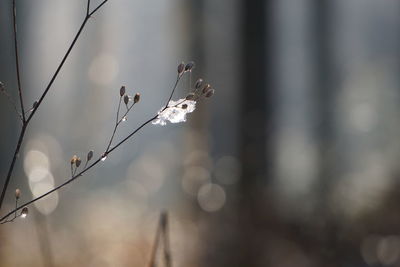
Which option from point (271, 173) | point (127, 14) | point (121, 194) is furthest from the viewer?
point (127, 14)

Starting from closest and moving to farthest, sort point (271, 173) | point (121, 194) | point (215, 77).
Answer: point (271, 173) → point (215, 77) → point (121, 194)

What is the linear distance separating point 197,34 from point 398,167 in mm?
2532

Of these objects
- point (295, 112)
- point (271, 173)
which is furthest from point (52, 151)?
point (271, 173)

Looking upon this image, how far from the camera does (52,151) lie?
8242 millimetres

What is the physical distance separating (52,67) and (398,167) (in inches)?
176

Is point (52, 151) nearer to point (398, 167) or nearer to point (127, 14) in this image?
point (127, 14)

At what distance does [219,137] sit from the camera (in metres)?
6.84

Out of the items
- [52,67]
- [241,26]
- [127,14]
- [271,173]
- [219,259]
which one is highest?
[127,14]

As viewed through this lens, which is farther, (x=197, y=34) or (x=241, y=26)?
(x=197, y=34)

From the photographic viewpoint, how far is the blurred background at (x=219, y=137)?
3.77 meters

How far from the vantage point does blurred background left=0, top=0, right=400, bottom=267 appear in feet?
12.4

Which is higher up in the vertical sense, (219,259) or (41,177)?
(41,177)

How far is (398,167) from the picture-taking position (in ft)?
18.4

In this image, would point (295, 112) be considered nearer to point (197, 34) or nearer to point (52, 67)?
point (197, 34)
